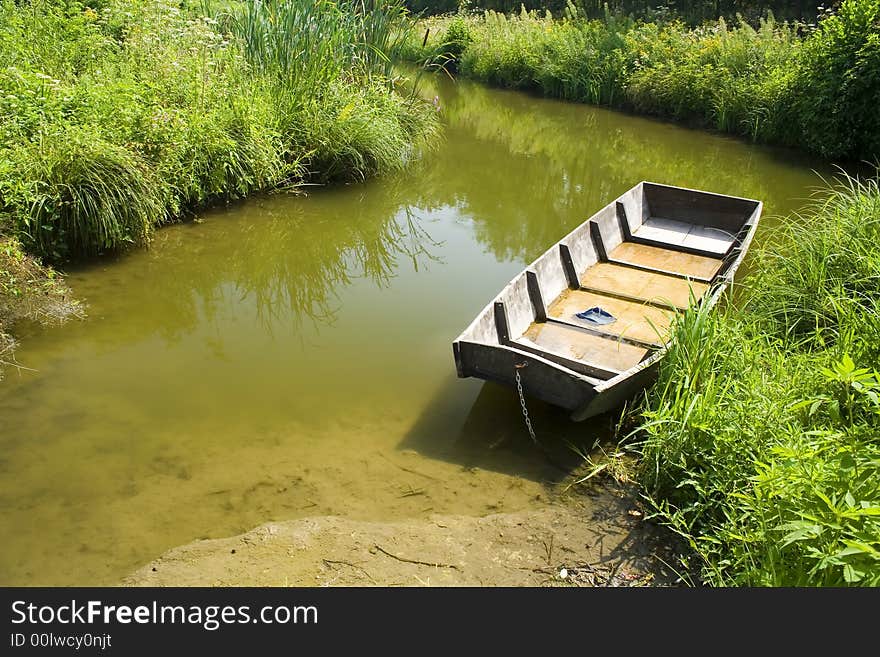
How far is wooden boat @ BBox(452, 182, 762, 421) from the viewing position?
4738 millimetres

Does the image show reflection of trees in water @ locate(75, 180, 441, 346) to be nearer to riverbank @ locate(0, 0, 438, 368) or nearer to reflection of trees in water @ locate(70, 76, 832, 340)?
reflection of trees in water @ locate(70, 76, 832, 340)

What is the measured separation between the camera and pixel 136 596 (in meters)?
3.25

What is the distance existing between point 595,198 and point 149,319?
6254 millimetres

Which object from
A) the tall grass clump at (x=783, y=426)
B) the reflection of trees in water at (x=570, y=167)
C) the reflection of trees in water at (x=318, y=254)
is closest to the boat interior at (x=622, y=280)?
the tall grass clump at (x=783, y=426)

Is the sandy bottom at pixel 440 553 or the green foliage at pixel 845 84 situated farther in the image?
the green foliage at pixel 845 84

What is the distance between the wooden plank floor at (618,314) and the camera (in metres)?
5.75

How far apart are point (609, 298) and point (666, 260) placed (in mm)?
1359

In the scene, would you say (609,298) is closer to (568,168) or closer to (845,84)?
(568,168)

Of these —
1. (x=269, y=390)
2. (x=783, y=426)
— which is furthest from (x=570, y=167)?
(x=783, y=426)

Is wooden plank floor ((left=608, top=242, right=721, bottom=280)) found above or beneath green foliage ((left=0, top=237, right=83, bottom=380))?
beneath

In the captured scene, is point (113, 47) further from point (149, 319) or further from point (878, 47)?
point (878, 47)

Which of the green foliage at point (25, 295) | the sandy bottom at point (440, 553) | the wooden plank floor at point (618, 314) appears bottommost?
the sandy bottom at point (440, 553)

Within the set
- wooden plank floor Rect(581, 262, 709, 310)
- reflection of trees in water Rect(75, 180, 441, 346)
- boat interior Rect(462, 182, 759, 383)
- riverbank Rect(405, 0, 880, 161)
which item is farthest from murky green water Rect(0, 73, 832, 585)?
riverbank Rect(405, 0, 880, 161)

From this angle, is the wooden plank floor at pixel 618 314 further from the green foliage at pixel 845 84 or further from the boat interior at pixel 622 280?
the green foliage at pixel 845 84
